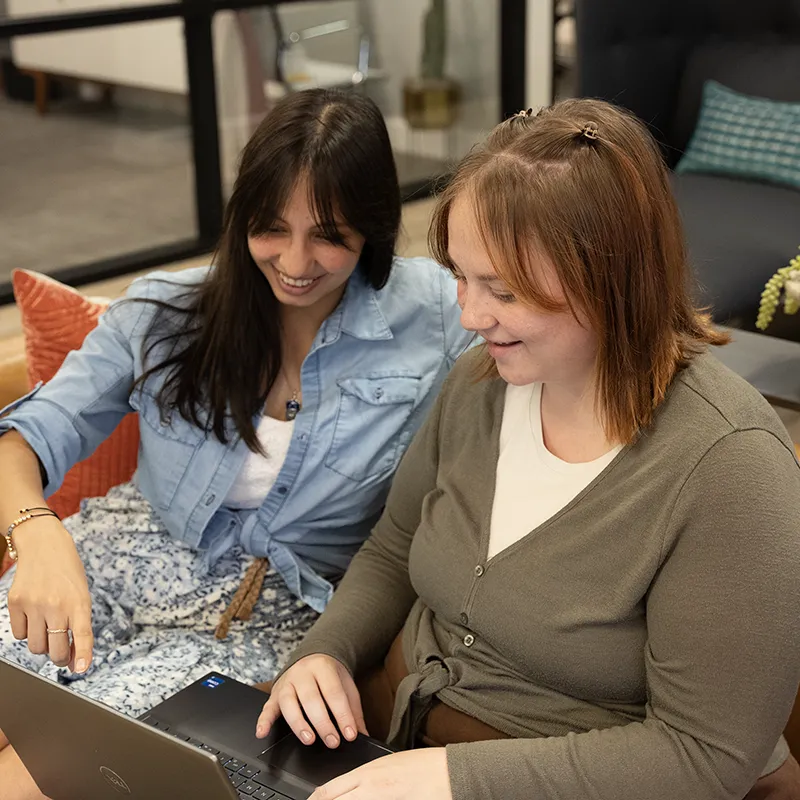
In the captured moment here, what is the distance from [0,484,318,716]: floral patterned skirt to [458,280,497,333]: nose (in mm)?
622

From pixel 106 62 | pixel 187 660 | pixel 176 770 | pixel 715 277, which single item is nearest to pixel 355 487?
pixel 187 660

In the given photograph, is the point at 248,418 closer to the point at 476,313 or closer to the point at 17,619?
the point at 17,619

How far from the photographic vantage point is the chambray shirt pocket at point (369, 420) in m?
1.56

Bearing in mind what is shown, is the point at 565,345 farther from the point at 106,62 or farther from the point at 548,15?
the point at 548,15

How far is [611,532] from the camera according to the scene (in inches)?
42.7

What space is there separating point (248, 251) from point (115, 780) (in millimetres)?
716

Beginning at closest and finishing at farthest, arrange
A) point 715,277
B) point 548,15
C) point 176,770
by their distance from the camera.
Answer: point 176,770 < point 715,277 < point 548,15

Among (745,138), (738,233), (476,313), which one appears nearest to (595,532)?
(476,313)

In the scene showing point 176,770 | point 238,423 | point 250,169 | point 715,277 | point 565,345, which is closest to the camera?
point 176,770

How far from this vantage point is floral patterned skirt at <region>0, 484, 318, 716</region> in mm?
1465

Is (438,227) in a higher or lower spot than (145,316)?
higher

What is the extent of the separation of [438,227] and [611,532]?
0.35 metres

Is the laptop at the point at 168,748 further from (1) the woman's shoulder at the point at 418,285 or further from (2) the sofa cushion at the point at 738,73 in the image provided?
(2) the sofa cushion at the point at 738,73

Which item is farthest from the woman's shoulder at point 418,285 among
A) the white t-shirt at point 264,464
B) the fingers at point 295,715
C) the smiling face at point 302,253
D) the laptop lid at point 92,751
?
the laptop lid at point 92,751
